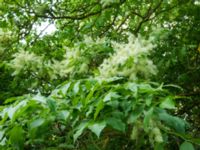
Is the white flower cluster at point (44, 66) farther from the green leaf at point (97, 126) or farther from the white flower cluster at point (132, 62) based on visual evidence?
the green leaf at point (97, 126)

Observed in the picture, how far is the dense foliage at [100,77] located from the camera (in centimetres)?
161

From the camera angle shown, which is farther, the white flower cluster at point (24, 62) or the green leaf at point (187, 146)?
the white flower cluster at point (24, 62)

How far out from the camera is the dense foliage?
1613 mm

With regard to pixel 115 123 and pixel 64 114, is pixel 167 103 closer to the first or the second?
pixel 115 123

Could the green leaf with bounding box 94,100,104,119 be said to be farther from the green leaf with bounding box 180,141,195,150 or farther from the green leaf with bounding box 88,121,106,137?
the green leaf with bounding box 180,141,195,150

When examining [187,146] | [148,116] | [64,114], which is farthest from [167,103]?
[64,114]

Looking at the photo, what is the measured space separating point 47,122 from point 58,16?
263 cm

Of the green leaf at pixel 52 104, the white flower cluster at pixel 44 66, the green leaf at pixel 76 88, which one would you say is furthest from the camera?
the white flower cluster at pixel 44 66

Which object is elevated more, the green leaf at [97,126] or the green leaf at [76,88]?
the green leaf at [76,88]

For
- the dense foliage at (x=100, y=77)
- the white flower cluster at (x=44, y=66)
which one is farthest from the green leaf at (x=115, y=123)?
the white flower cluster at (x=44, y=66)

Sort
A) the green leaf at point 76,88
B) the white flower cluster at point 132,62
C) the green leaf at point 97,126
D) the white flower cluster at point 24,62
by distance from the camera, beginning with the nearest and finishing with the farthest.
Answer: the green leaf at point 97,126 < the green leaf at point 76,88 < the white flower cluster at point 132,62 < the white flower cluster at point 24,62

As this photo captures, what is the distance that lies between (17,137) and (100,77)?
1.86 ft

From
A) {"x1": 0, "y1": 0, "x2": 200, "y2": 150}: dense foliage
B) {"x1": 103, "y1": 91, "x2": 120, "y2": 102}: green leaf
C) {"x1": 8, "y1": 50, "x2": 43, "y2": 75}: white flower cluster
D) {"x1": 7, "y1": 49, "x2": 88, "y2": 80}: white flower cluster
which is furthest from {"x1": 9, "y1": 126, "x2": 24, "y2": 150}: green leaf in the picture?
{"x1": 8, "y1": 50, "x2": 43, "y2": 75}: white flower cluster

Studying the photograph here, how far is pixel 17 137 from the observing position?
64.1 inches
